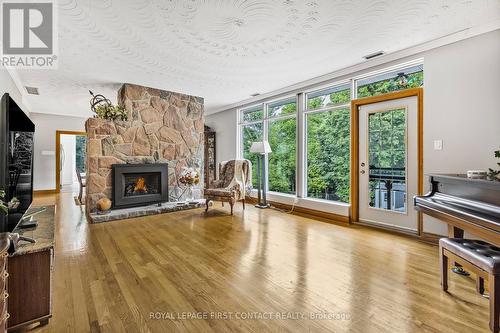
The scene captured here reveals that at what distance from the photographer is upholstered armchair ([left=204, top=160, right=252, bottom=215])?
→ 4566 millimetres

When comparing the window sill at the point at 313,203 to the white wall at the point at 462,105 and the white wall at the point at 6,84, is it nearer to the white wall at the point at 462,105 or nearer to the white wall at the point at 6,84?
the white wall at the point at 462,105

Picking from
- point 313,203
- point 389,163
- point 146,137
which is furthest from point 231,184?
point 389,163

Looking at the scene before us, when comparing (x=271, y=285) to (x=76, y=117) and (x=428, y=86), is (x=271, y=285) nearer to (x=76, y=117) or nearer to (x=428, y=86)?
(x=428, y=86)

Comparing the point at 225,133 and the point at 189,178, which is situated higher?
the point at 225,133

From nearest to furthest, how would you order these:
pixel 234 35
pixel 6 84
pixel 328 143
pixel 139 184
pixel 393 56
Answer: pixel 234 35 < pixel 393 56 < pixel 6 84 < pixel 328 143 < pixel 139 184

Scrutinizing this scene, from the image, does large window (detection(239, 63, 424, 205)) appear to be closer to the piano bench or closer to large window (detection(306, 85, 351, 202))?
large window (detection(306, 85, 351, 202))

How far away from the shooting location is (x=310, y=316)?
162cm

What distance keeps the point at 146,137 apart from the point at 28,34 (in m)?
2.33

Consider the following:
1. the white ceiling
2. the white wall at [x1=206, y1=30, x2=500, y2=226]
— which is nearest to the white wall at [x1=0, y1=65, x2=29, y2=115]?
the white ceiling

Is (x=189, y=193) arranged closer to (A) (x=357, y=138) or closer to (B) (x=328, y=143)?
(B) (x=328, y=143)

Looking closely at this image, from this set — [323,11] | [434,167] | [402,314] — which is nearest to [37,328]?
[402,314]

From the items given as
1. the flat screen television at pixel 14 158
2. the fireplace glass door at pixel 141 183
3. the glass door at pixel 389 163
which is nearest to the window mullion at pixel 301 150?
the glass door at pixel 389 163

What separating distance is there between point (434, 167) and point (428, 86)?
104 cm

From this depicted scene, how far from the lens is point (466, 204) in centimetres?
209
